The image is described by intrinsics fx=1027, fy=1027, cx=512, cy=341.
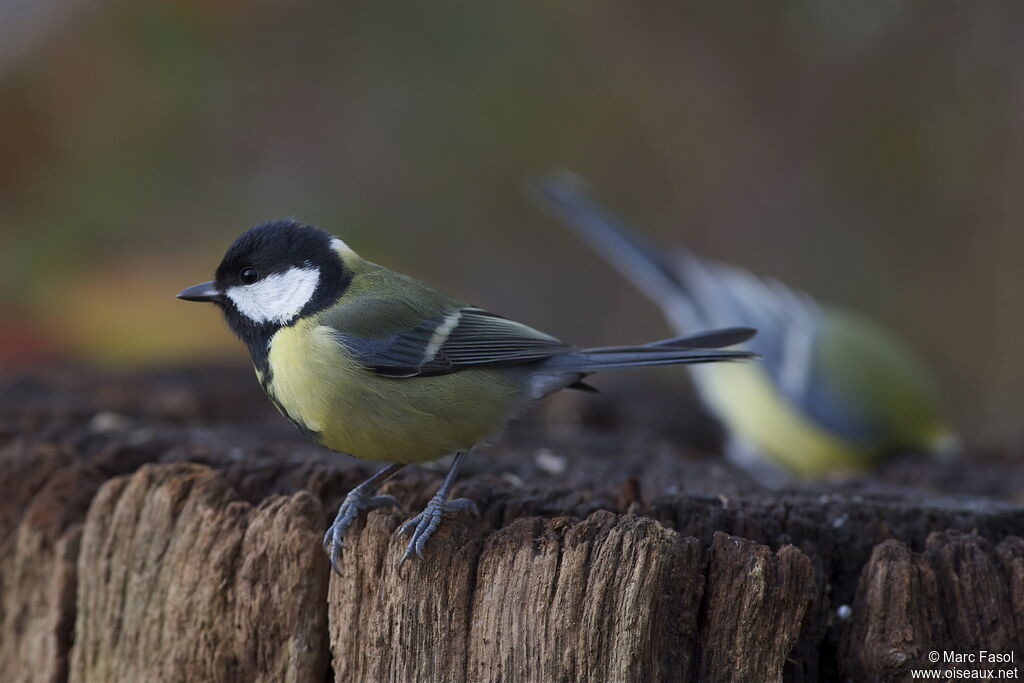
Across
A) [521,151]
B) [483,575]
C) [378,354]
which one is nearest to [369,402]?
[378,354]

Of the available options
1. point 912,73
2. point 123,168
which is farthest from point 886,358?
point 123,168

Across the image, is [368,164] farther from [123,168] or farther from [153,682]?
[153,682]

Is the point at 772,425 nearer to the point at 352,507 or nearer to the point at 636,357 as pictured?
the point at 636,357

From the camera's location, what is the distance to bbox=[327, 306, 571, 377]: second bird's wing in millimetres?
2264

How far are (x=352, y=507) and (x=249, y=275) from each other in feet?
1.96

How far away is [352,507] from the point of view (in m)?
2.14

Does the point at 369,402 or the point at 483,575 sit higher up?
the point at 369,402

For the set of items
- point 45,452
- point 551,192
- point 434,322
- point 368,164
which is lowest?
point 45,452

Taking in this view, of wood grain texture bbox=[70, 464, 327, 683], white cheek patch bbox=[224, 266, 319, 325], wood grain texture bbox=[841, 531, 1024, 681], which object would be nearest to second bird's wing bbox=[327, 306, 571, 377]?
white cheek patch bbox=[224, 266, 319, 325]

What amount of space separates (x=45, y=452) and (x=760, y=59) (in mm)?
5584

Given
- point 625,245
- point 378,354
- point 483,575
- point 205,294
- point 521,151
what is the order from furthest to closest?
point 521,151 < point 625,245 < point 205,294 < point 378,354 < point 483,575

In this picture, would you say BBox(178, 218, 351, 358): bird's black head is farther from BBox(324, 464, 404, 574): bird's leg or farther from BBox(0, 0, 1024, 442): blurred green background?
BBox(0, 0, 1024, 442): blurred green background

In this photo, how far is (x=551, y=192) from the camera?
4961mm

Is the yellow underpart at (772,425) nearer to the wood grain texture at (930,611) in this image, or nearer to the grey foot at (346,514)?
the wood grain texture at (930,611)
